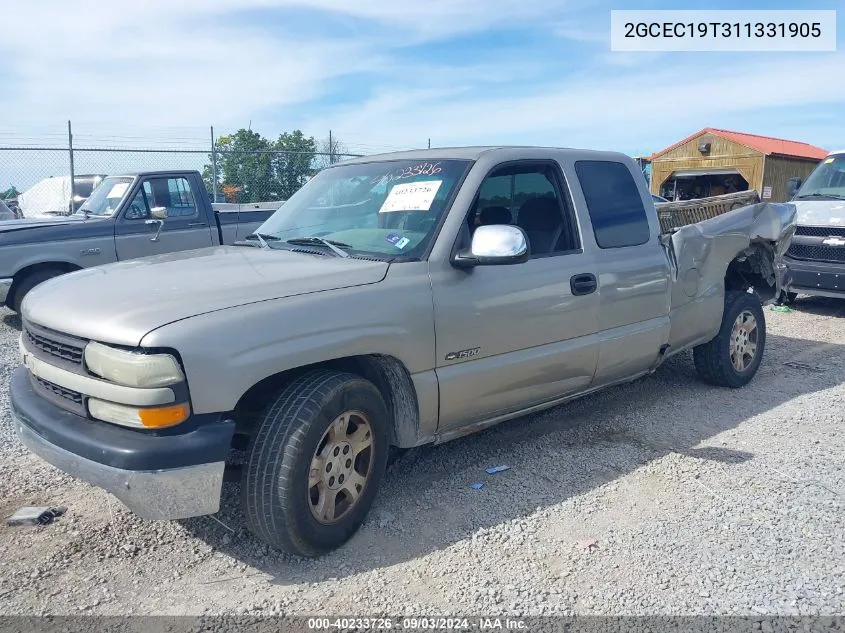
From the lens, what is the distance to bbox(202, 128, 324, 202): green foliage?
14969mm

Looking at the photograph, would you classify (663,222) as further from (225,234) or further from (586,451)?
(225,234)

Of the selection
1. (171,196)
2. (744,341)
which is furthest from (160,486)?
(171,196)

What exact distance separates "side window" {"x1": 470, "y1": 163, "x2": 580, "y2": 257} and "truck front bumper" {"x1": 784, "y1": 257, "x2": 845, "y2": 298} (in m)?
5.96

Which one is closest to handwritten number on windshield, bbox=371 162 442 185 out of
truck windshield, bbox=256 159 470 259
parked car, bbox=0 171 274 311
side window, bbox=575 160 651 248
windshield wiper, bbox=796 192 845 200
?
truck windshield, bbox=256 159 470 259

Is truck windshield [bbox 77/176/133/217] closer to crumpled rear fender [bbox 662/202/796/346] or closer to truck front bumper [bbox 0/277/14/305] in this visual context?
truck front bumper [bbox 0/277/14/305]

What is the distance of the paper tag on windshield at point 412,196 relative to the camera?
12.3ft

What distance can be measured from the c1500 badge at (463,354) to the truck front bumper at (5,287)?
6231 millimetres

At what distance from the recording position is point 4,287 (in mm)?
7648

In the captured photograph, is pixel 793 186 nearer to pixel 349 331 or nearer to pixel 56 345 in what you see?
pixel 349 331

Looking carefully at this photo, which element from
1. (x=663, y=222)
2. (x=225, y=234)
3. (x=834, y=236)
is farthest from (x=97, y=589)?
(x=834, y=236)

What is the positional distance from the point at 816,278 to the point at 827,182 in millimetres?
1601

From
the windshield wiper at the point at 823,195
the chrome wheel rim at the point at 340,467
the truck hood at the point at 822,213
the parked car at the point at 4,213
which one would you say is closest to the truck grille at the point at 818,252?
the truck hood at the point at 822,213

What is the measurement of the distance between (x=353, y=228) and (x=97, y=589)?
2.08 metres

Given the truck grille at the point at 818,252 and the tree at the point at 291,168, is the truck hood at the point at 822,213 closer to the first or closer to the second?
the truck grille at the point at 818,252
